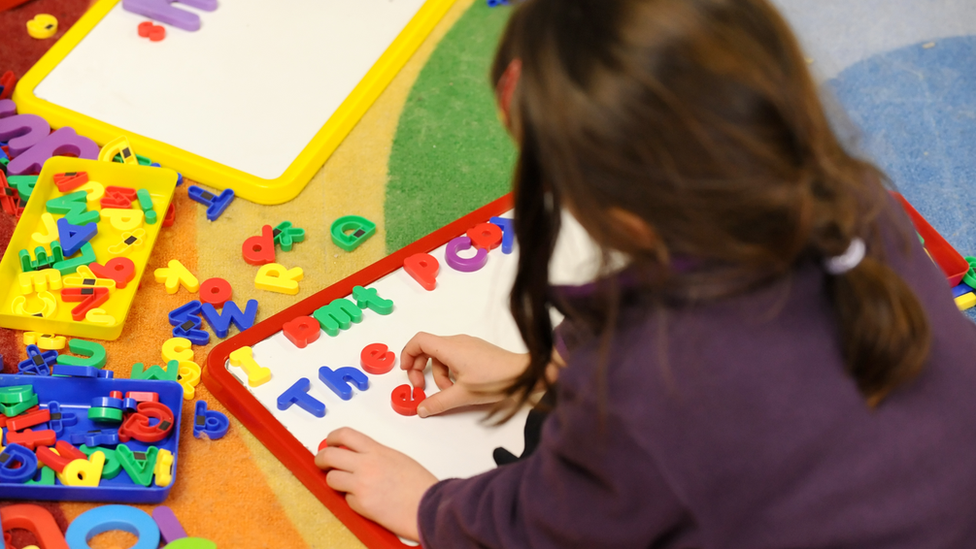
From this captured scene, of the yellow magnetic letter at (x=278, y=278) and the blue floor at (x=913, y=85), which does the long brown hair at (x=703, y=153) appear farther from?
the blue floor at (x=913, y=85)

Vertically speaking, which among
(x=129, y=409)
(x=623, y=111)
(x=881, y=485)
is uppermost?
(x=623, y=111)

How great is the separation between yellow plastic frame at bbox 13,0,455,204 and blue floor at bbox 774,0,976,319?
55 cm

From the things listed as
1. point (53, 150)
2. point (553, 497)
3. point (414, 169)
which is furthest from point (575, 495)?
point (53, 150)

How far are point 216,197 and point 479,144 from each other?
13.8 inches

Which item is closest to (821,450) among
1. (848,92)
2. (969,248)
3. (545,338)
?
(545,338)

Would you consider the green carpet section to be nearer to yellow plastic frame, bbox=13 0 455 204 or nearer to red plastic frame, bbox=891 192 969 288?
yellow plastic frame, bbox=13 0 455 204

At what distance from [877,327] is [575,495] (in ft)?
0.71

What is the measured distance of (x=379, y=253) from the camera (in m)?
1.02

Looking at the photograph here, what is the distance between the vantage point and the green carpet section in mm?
1076

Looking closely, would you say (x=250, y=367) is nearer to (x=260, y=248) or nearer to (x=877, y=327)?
(x=260, y=248)

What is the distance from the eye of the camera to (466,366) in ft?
2.70

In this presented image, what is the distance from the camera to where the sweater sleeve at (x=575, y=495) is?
53cm

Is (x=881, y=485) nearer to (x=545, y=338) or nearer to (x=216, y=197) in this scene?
(x=545, y=338)

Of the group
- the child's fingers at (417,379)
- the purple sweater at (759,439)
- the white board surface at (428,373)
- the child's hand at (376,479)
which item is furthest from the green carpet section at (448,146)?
the purple sweater at (759,439)
